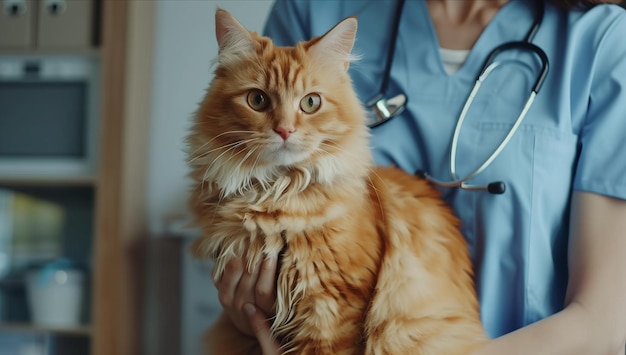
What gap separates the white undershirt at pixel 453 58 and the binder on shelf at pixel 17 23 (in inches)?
47.9

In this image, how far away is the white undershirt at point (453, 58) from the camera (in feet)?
3.17

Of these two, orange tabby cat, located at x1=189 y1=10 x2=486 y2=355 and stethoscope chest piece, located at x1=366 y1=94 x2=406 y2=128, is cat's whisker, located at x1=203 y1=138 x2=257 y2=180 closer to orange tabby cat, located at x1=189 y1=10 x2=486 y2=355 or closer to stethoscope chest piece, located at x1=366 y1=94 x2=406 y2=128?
orange tabby cat, located at x1=189 y1=10 x2=486 y2=355

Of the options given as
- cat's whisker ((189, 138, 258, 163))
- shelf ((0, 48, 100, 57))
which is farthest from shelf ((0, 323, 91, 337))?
cat's whisker ((189, 138, 258, 163))

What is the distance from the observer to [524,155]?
0.88 meters

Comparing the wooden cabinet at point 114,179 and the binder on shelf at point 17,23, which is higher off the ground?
the binder on shelf at point 17,23

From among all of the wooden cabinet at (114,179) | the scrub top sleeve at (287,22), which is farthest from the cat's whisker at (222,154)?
the wooden cabinet at (114,179)

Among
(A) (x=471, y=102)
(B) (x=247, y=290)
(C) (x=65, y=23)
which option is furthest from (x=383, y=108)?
(C) (x=65, y=23)

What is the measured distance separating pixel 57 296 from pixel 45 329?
0.32ft

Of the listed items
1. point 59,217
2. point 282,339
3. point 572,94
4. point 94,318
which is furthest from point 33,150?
point 572,94

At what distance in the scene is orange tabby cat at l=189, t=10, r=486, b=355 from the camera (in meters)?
0.75

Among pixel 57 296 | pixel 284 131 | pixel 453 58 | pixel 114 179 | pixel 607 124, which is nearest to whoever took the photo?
pixel 284 131

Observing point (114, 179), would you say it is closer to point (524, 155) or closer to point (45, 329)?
point (45, 329)

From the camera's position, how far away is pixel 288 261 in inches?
30.0

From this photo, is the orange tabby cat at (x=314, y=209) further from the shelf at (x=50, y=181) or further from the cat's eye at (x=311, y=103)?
the shelf at (x=50, y=181)
